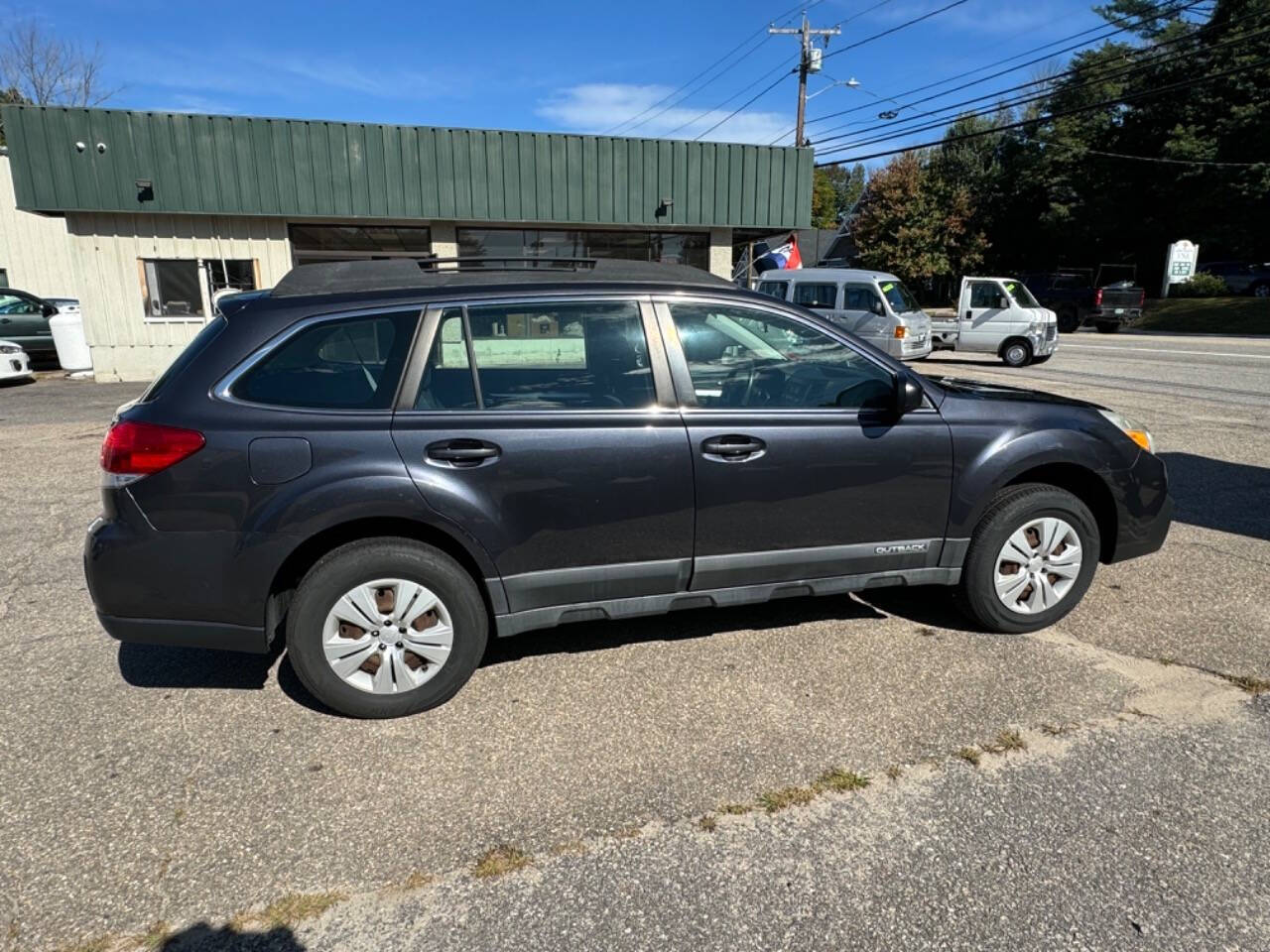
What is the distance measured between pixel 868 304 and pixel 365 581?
14751 mm

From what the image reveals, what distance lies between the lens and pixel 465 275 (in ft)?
11.9

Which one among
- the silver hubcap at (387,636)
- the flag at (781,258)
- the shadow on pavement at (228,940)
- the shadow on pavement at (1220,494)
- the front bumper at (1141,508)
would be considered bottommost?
the shadow on pavement at (228,940)

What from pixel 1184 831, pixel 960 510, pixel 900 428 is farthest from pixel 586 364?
pixel 1184 831

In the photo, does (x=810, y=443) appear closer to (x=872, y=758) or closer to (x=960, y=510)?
(x=960, y=510)

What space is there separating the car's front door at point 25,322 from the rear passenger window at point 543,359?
683 inches

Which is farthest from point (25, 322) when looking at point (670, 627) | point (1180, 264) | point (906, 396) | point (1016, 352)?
point (1180, 264)

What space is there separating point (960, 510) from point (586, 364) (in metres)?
1.84

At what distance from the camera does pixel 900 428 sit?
3600 millimetres

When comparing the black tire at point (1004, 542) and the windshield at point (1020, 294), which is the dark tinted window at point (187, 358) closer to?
the black tire at point (1004, 542)

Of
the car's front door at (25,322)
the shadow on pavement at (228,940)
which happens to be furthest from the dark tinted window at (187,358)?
the car's front door at (25,322)

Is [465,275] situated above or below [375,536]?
above

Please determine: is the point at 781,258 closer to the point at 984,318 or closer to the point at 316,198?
the point at 984,318

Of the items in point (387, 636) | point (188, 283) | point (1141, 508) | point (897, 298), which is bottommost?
point (387, 636)

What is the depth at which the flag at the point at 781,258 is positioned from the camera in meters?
19.4
